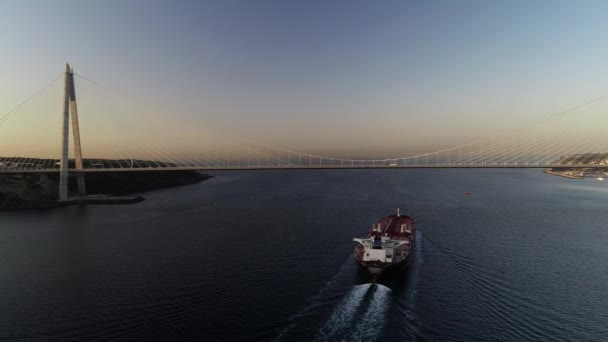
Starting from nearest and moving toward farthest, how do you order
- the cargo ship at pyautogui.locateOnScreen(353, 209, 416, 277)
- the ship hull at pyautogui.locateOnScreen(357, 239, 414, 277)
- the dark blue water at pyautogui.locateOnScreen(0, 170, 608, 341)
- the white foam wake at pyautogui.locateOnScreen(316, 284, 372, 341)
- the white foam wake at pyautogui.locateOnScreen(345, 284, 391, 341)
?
1. the white foam wake at pyautogui.locateOnScreen(345, 284, 391, 341)
2. the white foam wake at pyautogui.locateOnScreen(316, 284, 372, 341)
3. the dark blue water at pyautogui.locateOnScreen(0, 170, 608, 341)
4. the ship hull at pyautogui.locateOnScreen(357, 239, 414, 277)
5. the cargo ship at pyautogui.locateOnScreen(353, 209, 416, 277)

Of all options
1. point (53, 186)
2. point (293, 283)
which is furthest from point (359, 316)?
point (53, 186)

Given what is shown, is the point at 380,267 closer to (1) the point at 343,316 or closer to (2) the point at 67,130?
(1) the point at 343,316

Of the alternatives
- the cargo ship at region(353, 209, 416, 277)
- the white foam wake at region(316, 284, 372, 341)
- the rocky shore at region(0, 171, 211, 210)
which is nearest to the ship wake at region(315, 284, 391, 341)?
the white foam wake at region(316, 284, 372, 341)

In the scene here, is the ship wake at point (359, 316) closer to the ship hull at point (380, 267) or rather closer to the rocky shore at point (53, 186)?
the ship hull at point (380, 267)

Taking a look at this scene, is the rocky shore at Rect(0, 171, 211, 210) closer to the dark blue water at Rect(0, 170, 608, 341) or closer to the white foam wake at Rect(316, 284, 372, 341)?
the dark blue water at Rect(0, 170, 608, 341)

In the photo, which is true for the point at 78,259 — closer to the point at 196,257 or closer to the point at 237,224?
the point at 196,257

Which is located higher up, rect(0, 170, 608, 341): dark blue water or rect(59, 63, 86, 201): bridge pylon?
rect(59, 63, 86, 201): bridge pylon
